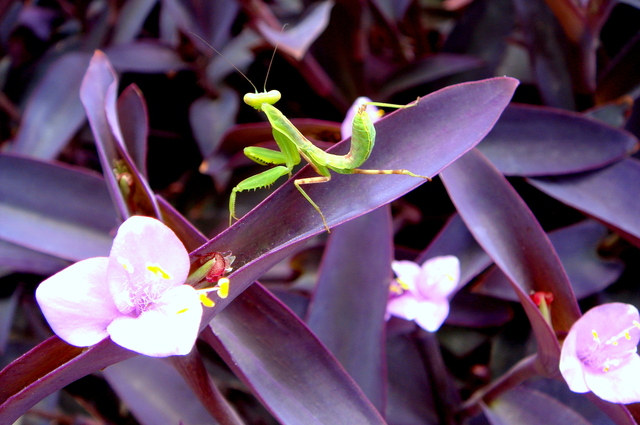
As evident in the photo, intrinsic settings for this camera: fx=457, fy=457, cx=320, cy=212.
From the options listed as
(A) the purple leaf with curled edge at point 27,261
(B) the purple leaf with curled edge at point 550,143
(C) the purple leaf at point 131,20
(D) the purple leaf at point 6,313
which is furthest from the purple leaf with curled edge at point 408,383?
(C) the purple leaf at point 131,20

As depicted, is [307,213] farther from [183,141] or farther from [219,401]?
[183,141]

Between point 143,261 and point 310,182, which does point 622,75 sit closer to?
point 310,182

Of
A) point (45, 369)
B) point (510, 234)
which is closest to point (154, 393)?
point (45, 369)

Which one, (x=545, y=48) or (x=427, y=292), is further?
(x=545, y=48)

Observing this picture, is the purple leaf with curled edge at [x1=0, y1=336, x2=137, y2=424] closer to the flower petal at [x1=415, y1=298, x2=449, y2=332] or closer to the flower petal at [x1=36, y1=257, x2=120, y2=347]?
the flower petal at [x1=36, y1=257, x2=120, y2=347]

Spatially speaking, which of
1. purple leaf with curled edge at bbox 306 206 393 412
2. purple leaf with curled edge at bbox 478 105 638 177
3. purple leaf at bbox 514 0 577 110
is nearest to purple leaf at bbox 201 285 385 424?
purple leaf with curled edge at bbox 306 206 393 412

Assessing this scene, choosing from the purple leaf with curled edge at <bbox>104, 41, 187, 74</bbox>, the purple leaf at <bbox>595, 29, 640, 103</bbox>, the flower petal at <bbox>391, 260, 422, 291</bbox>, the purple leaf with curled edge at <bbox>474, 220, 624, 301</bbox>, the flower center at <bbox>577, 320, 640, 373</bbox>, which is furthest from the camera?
the purple leaf with curled edge at <bbox>104, 41, 187, 74</bbox>

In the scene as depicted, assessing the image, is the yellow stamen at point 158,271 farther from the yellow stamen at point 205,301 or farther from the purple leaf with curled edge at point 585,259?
the purple leaf with curled edge at point 585,259
